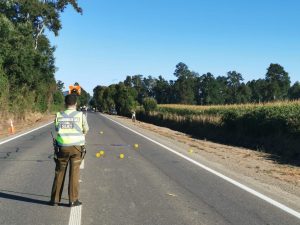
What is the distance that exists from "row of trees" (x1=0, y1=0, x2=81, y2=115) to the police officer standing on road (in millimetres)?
28351

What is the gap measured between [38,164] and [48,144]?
20.5 ft

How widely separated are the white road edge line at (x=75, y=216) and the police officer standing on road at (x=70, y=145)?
18 centimetres

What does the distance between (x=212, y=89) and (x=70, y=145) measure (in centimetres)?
16583

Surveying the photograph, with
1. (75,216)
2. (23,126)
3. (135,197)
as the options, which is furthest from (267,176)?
(23,126)

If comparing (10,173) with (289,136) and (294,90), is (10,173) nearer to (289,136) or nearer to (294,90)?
(289,136)

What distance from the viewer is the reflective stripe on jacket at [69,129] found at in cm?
746

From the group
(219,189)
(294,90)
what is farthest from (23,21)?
(294,90)

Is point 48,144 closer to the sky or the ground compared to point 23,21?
closer to the ground

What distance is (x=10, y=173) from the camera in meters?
11.0

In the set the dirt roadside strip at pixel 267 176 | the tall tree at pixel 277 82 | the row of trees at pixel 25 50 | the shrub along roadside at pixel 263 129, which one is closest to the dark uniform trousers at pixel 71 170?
the dirt roadside strip at pixel 267 176

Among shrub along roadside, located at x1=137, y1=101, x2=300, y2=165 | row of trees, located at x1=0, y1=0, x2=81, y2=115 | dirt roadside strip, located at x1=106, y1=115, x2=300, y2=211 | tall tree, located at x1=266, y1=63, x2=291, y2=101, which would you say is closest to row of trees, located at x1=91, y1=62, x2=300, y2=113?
tall tree, located at x1=266, y1=63, x2=291, y2=101

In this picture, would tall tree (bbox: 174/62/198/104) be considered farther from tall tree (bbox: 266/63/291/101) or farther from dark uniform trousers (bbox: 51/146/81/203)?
dark uniform trousers (bbox: 51/146/81/203)

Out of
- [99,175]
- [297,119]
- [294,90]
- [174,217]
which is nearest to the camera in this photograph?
[174,217]

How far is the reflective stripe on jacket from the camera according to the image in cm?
746
